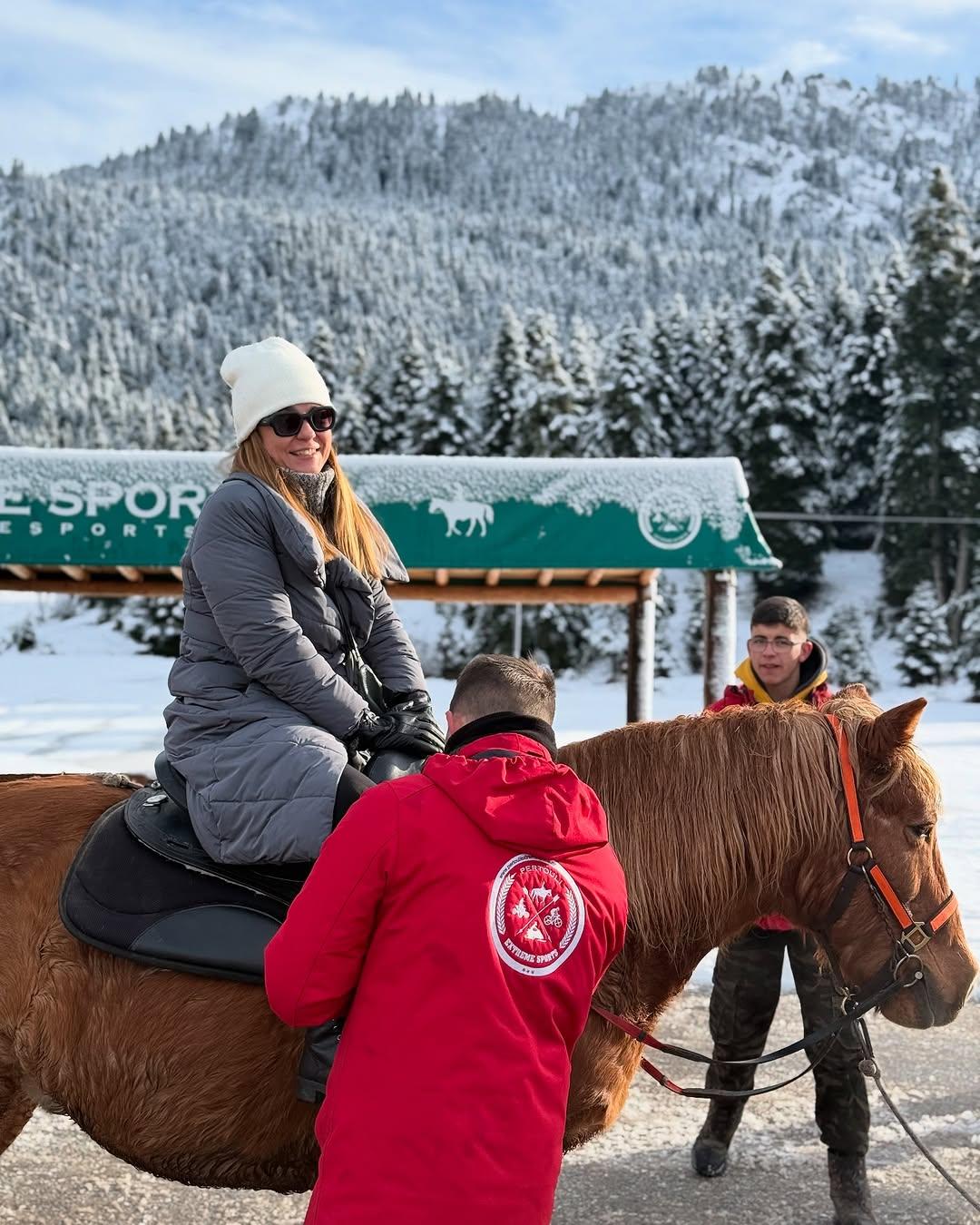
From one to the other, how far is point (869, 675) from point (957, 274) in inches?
600

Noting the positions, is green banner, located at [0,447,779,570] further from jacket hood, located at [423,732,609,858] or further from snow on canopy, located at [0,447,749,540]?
jacket hood, located at [423,732,609,858]

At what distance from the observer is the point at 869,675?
33.8m

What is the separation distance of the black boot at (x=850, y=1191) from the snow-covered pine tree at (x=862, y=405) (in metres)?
40.8

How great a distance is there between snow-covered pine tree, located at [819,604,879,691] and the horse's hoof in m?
30.1

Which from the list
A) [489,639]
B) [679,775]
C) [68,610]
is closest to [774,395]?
[489,639]

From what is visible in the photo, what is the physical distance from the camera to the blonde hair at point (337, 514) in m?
2.73

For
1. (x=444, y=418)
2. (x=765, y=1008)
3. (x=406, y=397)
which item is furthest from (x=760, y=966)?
(x=406, y=397)

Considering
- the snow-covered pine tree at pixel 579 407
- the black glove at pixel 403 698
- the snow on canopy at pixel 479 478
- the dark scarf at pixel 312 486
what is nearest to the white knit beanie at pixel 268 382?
the dark scarf at pixel 312 486

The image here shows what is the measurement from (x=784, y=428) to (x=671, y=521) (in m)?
34.3

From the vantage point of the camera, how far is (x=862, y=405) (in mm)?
42594

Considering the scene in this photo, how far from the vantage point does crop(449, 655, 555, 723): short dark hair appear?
6.61ft

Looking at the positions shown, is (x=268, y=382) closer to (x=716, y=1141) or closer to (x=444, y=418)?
(x=716, y=1141)

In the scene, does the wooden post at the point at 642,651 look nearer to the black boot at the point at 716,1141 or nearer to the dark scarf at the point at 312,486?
the black boot at the point at 716,1141

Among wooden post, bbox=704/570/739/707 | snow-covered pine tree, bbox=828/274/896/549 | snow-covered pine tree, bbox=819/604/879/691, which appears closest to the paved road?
wooden post, bbox=704/570/739/707
